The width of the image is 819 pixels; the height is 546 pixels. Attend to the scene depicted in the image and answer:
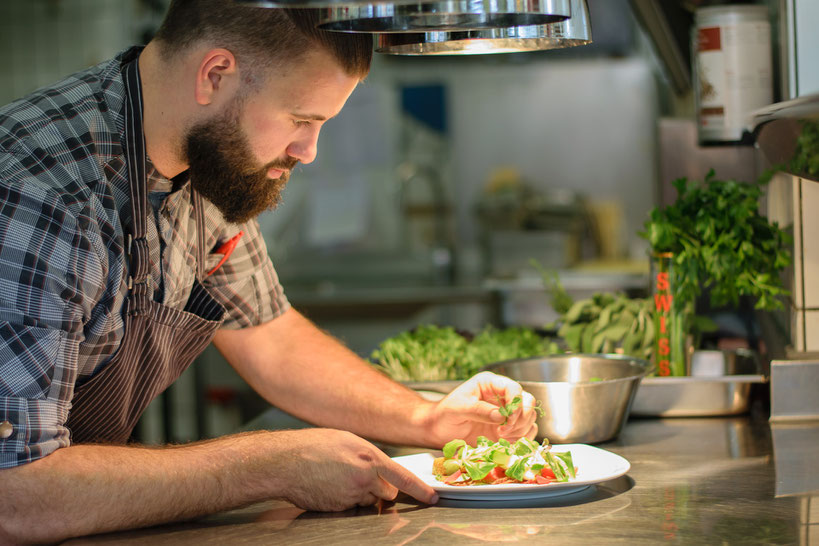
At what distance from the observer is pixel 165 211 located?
1633mm

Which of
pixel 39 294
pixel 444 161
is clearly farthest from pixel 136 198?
pixel 444 161

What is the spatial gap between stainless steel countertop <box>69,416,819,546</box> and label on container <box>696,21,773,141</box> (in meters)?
0.81

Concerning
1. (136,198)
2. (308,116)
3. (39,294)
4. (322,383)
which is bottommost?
(322,383)

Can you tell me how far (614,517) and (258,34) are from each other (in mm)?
875

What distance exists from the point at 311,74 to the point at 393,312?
11.4 feet

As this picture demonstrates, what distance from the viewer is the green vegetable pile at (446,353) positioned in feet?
6.69

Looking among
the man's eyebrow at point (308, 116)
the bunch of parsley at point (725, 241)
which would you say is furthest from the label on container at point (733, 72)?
the man's eyebrow at point (308, 116)

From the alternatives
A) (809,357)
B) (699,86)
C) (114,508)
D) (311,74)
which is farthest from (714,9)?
(114,508)

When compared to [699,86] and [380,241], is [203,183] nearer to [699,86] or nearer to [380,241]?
[699,86]

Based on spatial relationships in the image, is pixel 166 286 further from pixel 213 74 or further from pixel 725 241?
pixel 725 241

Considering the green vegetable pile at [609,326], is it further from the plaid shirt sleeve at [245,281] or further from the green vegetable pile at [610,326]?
the plaid shirt sleeve at [245,281]

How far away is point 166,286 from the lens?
1611mm

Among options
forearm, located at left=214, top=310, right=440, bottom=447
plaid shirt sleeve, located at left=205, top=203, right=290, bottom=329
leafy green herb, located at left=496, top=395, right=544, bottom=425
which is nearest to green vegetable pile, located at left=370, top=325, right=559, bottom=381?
forearm, located at left=214, top=310, right=440, bottom=447

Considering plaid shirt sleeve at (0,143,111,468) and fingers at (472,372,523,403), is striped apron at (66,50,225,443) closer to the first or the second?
plaid shirt sleeve at (0,143,111,468)
